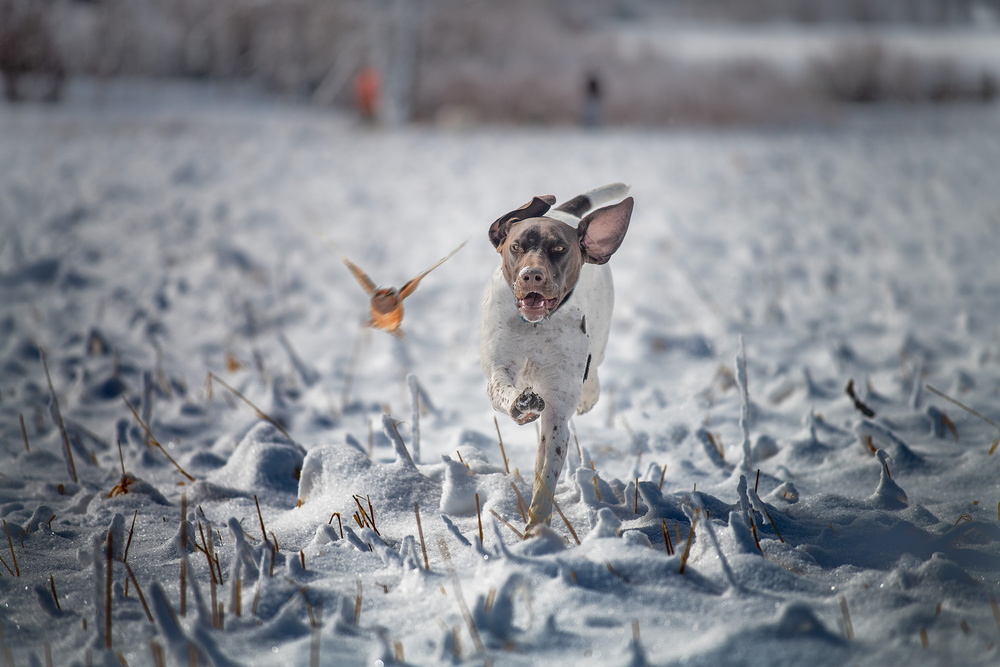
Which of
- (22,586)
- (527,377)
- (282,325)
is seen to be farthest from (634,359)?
(22,586)

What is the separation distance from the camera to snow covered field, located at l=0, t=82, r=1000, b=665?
1348 millimetres

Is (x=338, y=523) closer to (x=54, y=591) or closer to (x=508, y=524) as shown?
(x=508, y=524)

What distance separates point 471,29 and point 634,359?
51.4ft

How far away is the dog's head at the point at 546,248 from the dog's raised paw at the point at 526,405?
172 mm

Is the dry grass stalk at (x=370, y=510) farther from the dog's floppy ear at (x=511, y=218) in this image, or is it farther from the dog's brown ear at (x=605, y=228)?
the dog's brown ear at (x=605, y=228)

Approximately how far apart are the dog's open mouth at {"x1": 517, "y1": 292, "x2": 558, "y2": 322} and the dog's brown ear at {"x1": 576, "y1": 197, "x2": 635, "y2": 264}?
0.19m

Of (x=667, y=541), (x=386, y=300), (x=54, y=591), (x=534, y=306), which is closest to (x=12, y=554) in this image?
(x=54, y=591)

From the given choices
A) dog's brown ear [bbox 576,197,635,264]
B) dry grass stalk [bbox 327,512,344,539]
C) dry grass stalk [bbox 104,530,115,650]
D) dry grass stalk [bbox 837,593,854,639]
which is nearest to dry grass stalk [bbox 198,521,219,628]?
dry grass stalk [bbox 104,530,115,650]

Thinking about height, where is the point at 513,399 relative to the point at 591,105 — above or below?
below

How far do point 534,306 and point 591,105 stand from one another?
1091 centimetres

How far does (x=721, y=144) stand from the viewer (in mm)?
10070

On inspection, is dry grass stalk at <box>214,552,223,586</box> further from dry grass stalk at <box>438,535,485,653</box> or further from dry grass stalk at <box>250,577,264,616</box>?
dry grass stalk at <box>438,535,485,653</box>

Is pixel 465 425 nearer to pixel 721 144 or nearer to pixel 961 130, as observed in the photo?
pixel 721 144

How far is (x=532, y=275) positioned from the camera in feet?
4.54
